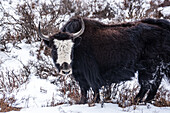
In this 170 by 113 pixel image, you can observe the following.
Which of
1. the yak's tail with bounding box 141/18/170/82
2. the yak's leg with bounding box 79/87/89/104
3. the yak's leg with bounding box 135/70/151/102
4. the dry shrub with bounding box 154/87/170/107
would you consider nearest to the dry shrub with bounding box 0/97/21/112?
the yak's leg with bounding box 79/87/89/104

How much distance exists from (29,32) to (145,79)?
4.19 m

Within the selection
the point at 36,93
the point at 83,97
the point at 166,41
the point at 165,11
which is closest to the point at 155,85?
the point at 166,41

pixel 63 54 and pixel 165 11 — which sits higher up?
pixel 165 11

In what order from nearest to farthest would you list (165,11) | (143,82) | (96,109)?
(96,109) → (143,82) → (165,11)

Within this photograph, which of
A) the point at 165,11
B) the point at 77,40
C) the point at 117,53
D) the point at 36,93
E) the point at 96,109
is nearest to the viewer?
the point at 96,109

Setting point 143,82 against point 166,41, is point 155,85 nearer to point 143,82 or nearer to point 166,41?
point 143,82

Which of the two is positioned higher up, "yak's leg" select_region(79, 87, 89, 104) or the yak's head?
the yak's head

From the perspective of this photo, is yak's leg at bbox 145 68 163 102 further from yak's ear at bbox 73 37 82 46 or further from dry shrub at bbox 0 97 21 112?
dry shrub at bbox 0 97 21 112

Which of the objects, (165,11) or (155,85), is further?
(165,11)

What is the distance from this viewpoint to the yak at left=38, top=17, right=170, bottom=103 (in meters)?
3.86

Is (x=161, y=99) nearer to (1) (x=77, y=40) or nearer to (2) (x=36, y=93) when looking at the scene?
(1) (x=77, y=40)

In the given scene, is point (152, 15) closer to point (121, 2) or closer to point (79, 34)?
point (121, 2)

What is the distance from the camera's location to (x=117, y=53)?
Answer: 3947mm

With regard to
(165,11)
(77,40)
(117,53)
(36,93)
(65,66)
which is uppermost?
(165,11)
